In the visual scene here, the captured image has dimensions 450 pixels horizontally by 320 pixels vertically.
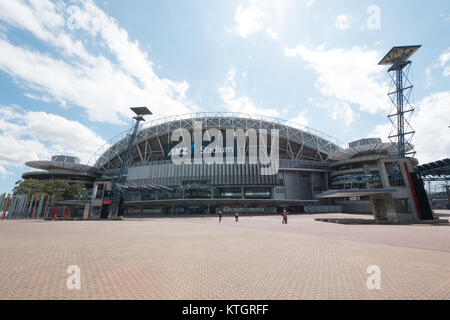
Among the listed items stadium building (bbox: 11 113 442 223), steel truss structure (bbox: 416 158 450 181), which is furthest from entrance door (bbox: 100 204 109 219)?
steel truss structure (bbox: 416 158 450 181)

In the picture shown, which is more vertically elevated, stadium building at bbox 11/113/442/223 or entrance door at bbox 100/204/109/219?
stadium building at bbox 11/113/442/223

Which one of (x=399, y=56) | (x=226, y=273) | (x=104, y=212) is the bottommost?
(x=226, y=273)

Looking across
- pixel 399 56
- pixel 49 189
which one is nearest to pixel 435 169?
pixel 399 56

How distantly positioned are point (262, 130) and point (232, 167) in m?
16.4

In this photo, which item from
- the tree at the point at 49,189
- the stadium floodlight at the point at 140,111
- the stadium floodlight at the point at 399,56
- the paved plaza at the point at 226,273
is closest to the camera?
the paved plaza at the point at 226,273

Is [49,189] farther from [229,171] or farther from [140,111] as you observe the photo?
[229,171]

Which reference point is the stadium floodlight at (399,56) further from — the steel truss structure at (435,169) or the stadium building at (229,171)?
the steel truss structure at (435,169)

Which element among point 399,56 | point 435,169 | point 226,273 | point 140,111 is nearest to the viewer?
point 226,273

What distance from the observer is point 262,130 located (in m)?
63.4

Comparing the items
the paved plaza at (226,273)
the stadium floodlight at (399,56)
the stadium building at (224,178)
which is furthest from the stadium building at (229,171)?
the paved plaza at (226,273)

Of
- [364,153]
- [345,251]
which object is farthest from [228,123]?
[345,251]

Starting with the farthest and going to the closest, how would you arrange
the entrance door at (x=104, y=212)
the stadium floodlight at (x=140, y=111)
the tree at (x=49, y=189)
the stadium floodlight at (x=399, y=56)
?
1. the stadium floodlight at (x=140, y=111)
2. the tree at (x=49, y=189)
3. the entrance door at (x=104, y=212)
4. the stadium floodlight at (x=399, y=56)

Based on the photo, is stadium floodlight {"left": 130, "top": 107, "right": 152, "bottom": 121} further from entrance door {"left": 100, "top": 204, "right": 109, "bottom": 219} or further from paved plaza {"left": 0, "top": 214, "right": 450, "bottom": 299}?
paved plaza {"left": 0, "top": 214, "right": 450, "bottom": 299}

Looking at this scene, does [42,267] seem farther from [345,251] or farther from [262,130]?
[262,130]
